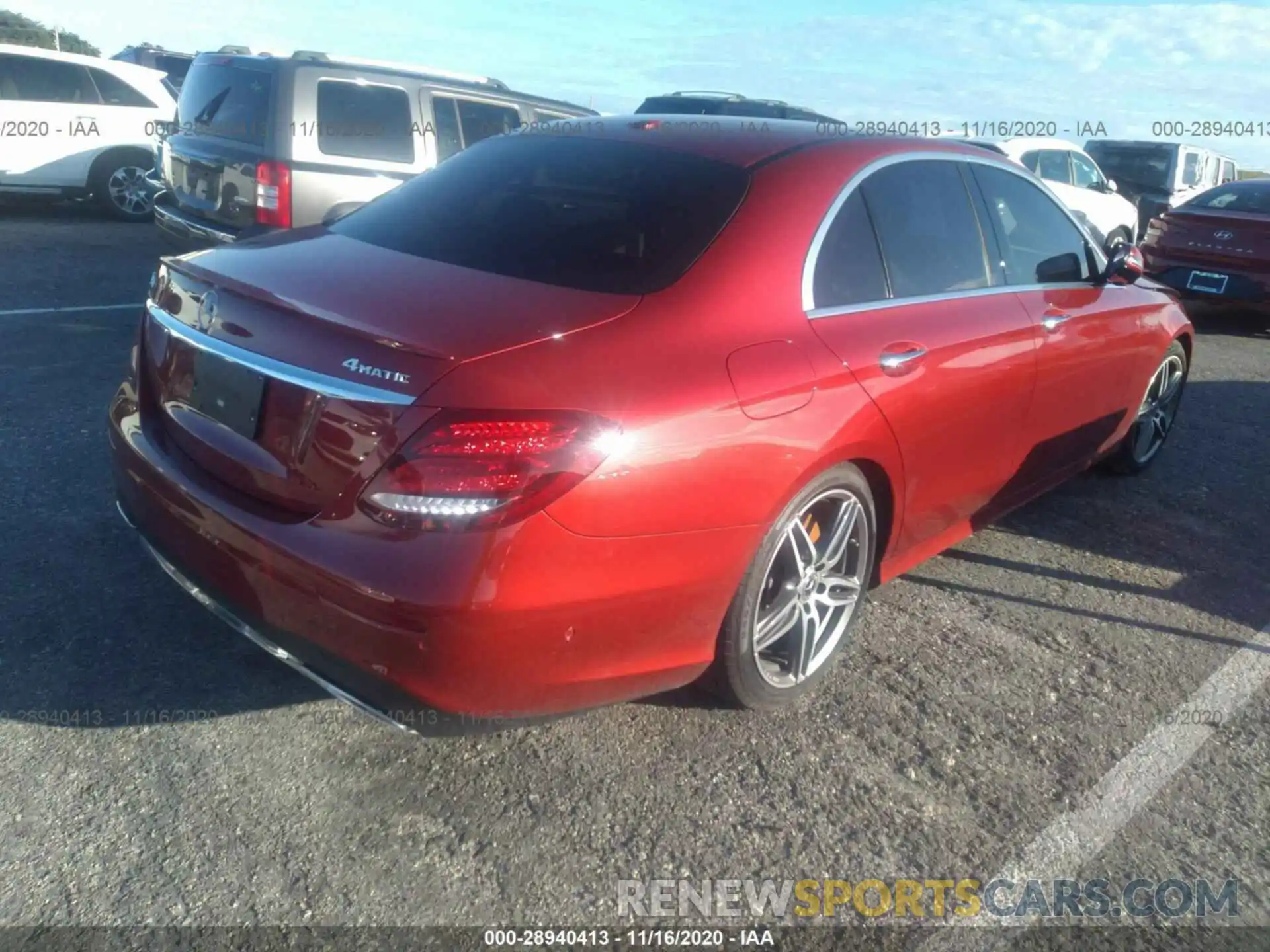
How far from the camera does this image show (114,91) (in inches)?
445

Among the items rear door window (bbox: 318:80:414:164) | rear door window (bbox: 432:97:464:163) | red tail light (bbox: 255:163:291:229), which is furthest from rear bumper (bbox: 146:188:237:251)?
rear door window (bbox: 432:97:464:163)

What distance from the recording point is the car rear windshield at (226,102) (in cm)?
705

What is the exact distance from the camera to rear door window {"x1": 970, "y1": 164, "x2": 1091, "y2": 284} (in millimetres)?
3943

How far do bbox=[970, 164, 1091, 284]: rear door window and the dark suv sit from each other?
28.5ft

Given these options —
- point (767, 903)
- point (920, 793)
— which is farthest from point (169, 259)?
point (920, 793)

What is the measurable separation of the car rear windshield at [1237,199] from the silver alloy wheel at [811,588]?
845cm

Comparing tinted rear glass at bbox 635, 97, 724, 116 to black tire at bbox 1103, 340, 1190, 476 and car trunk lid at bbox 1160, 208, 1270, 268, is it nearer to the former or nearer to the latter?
car trunk lid at bbox 1160, 208, 1270, 268

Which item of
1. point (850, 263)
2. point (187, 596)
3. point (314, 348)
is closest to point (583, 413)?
point (314, 348)

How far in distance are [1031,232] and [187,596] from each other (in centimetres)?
336

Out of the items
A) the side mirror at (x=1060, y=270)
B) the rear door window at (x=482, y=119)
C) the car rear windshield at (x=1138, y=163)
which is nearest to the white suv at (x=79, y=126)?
the rear door window at (x=482, y=119)

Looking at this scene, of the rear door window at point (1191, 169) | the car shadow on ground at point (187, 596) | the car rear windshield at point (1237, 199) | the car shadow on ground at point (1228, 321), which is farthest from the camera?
the rear door window at point (1191, 169)

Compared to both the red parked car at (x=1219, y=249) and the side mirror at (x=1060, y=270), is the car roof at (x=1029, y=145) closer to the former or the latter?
the red parked car at (x=1219, y=249)

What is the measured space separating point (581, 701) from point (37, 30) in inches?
1290

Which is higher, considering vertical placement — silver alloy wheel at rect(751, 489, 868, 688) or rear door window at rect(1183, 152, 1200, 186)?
rear door window at rect(1183, 152, 1200, 186)
